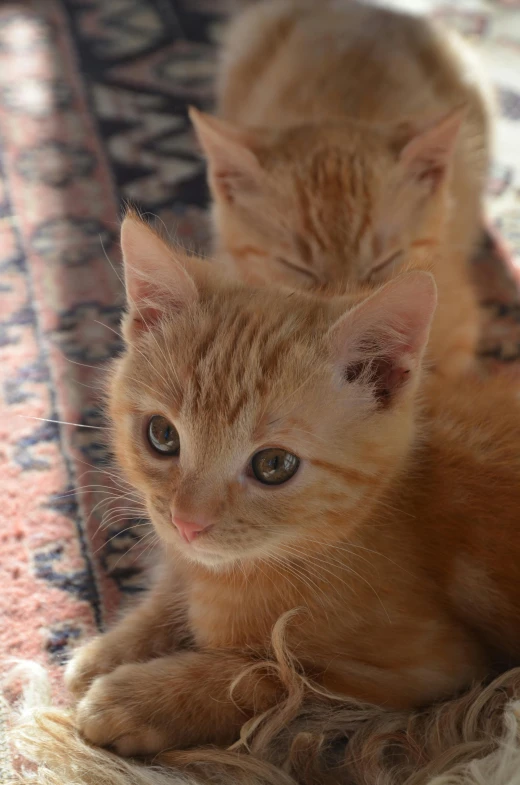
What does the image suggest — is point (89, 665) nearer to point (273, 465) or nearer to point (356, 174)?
point (273, 465)

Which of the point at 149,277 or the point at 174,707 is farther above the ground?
the point at 149,277

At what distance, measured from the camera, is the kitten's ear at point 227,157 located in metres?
1.93

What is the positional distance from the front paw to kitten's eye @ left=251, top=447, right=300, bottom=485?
1.27 feet

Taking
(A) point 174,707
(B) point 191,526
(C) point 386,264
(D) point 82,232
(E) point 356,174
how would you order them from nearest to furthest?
(B) point 191,526, (A) point 174,707, (C) point 386,264, (E) point 356,174, (D) point 82,232

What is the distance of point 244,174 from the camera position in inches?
79.4

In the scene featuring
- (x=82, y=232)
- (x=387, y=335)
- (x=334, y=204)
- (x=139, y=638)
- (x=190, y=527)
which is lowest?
(x=139, y=638)

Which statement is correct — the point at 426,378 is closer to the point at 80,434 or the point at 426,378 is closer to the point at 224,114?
the point at 80,434

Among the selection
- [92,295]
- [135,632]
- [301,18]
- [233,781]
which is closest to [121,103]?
[301,18]

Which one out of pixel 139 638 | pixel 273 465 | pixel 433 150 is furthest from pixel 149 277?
pixel 433 150

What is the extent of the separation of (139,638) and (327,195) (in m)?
1.06

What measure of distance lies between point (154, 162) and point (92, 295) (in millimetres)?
665

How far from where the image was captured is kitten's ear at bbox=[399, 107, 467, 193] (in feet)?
6.20

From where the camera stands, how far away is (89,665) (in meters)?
1.41

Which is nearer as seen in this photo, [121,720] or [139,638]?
[121,720]
